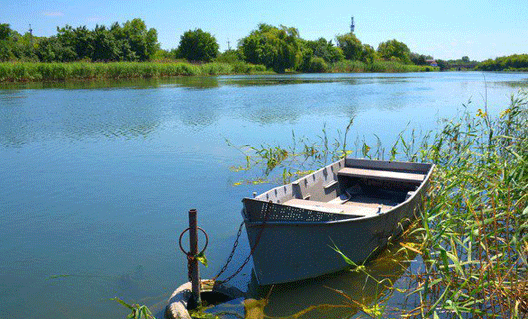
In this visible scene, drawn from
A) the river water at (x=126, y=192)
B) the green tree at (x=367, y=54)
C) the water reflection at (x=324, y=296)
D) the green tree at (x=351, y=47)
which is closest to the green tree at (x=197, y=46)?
the green tree at (x=351, y=47)

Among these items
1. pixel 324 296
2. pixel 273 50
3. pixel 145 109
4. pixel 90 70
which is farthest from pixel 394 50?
pixel 324 296

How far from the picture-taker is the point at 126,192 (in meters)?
9.60

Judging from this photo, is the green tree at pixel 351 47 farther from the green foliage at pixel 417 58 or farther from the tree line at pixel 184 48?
the green foliage at pixel 417 58

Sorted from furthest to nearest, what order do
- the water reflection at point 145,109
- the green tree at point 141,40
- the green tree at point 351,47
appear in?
the green tree at point 351,47, the green tree at point 141,40, the water reflection at point 145,109

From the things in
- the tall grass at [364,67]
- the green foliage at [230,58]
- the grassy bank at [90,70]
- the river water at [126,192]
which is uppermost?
the green foliage at [230,58]

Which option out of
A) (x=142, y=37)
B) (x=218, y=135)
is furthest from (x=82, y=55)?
(x=218, y=135)

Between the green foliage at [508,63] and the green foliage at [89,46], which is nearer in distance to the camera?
the green foliage at [89,46]

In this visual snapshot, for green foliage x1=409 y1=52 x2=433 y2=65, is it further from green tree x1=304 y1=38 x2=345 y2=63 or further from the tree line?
green tree x1=304 y1=38 x2=345 y2=63

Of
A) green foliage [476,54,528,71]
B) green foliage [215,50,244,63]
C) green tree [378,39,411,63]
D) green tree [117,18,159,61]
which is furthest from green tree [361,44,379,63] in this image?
green tree [117,18,159,61]

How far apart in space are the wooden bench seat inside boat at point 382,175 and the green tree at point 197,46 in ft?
206

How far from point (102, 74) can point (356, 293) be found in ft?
143

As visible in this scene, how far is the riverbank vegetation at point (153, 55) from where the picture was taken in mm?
43250

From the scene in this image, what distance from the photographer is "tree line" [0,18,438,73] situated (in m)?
49.3

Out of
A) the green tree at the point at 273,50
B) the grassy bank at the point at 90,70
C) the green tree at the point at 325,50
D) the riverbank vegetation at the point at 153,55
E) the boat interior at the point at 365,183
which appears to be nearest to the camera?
the boat interior at the point at 365,183
